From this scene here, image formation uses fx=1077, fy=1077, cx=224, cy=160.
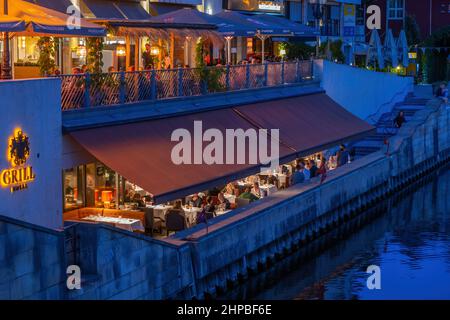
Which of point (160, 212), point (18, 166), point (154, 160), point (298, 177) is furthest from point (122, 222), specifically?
point (298, 177)

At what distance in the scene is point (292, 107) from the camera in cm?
4288

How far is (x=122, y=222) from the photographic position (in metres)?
28.8

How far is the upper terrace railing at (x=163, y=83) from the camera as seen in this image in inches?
1146

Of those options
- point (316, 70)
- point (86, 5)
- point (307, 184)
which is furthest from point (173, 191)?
point (316, 70)

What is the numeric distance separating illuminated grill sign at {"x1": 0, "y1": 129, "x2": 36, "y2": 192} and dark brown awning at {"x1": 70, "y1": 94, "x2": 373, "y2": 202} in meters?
2.67

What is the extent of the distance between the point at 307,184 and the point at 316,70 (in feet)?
43.2

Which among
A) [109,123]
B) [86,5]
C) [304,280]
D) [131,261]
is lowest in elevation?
[304,280]

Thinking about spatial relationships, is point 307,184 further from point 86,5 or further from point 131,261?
point 131,261

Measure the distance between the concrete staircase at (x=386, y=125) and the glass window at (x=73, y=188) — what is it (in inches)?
907

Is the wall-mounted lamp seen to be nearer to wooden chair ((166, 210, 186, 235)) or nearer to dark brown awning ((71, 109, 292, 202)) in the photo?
dark brown awning ((71, 109, 292, 202))

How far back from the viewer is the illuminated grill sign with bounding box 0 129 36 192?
24375 millimetres

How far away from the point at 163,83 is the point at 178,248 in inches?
362

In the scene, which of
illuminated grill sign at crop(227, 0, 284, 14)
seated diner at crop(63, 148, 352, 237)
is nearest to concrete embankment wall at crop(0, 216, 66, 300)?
seated diner at crop(63, 148, 352, 237)
